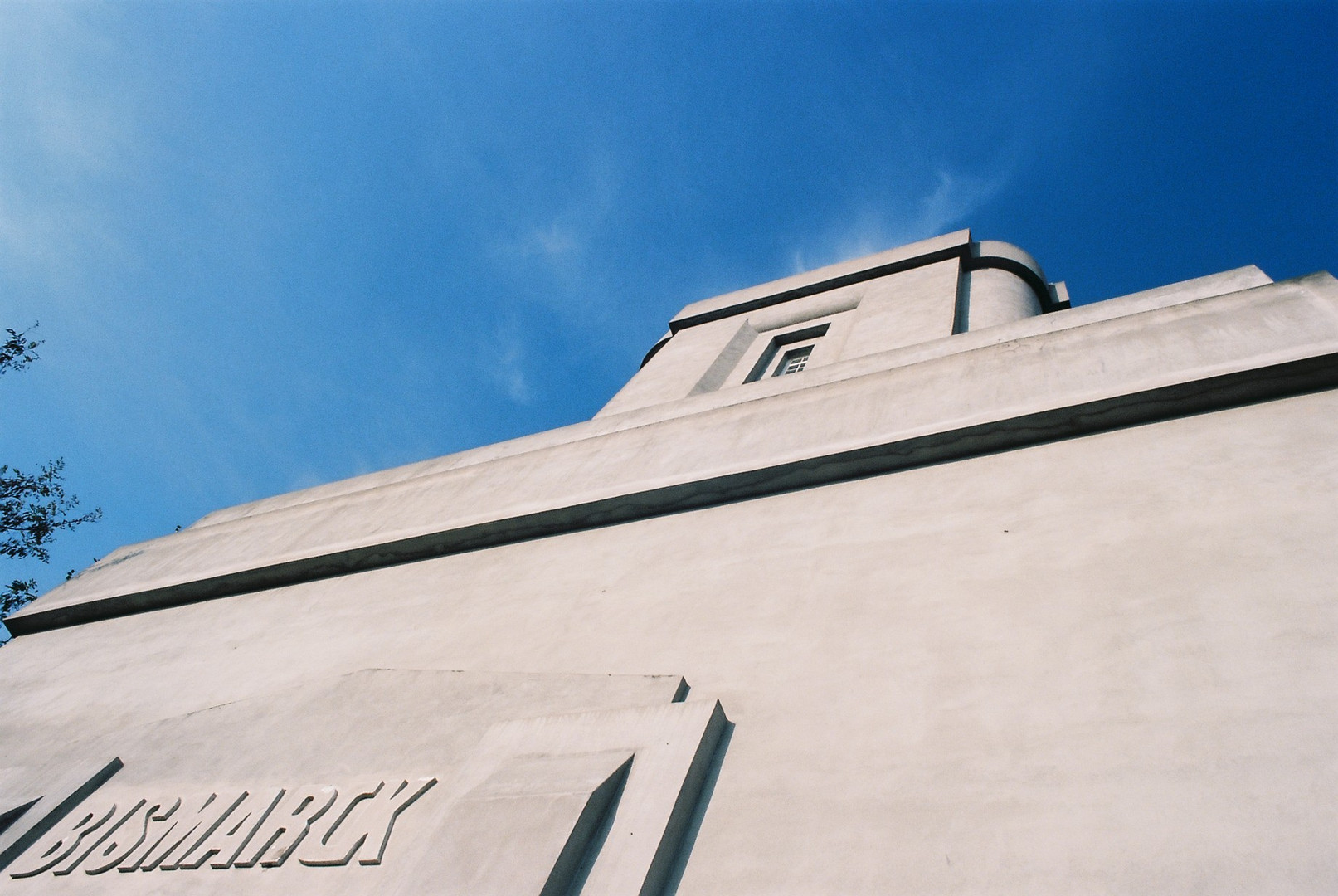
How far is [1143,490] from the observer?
412cm

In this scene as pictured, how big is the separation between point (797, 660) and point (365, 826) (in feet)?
6.89

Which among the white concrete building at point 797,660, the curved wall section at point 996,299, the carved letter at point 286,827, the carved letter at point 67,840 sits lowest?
the carved letter at point 67,840

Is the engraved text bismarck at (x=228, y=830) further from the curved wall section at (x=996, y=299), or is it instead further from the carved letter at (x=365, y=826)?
the curved wall section at (x=996, y=299)

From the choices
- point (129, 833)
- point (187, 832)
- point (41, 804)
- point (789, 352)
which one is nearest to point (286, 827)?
point (187, 832)

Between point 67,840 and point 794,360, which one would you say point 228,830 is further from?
point 794,360

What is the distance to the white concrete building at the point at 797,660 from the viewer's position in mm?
2832

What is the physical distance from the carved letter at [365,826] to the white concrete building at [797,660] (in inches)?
1.0

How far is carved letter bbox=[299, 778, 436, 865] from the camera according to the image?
3.62 meters

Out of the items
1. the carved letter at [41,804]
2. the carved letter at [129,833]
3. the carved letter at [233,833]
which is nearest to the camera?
the carved letter at [233,833]

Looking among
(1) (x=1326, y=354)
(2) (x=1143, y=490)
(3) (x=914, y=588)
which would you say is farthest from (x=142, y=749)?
(1) (x=1326, y=354)

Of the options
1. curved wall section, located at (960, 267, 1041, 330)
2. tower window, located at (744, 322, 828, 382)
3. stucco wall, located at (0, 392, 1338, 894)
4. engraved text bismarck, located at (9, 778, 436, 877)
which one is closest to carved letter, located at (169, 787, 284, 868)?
engraved text bismarck, located at (9, 778, 436, 877)

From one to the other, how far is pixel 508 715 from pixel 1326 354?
4570mm

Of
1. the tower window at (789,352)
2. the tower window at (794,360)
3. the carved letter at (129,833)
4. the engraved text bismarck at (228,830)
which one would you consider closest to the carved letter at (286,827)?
the engraved text bismarck at (228,830)

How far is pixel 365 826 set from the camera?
3.76 m
